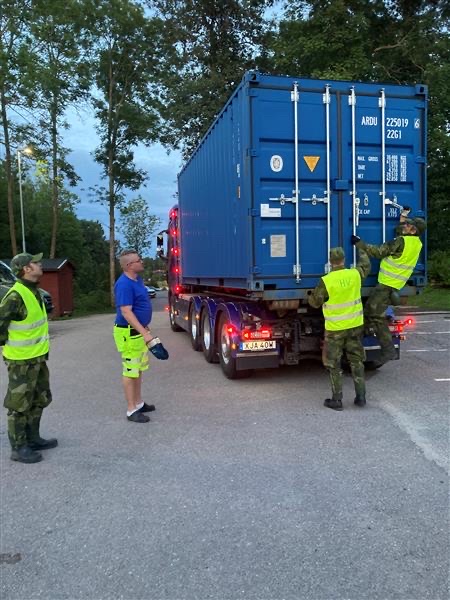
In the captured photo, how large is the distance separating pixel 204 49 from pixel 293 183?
1840 cm

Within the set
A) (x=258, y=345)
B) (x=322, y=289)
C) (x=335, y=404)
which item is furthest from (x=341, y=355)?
(x=258, y=345)

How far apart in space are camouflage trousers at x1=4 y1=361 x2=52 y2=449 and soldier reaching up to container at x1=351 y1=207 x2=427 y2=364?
13.3 ft

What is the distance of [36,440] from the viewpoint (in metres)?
4.75

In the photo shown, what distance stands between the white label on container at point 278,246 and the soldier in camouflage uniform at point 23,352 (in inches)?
112

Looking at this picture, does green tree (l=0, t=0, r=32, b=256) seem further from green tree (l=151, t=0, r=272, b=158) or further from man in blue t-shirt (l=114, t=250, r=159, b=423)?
man in blue t-shirt (l=114, t=250, r=159, b=423)

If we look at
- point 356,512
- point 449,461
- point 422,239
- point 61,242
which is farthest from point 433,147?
point 61,242

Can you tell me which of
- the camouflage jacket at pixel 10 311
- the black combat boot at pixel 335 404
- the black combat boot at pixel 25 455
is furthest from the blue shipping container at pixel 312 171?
the black combat boot at pixel 25 455

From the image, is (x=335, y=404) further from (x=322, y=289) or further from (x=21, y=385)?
(x=21, y=385)

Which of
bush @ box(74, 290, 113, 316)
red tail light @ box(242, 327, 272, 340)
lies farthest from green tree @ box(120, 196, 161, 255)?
red tail light @ box(242, 327, 272, 340)

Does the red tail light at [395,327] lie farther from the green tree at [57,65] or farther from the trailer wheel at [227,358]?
the green tree at [57,65]

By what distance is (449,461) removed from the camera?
4219 millimetres

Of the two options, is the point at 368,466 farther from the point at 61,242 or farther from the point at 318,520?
the point at 61,242

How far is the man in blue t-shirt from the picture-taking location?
5398mm

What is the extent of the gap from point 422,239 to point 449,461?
3.56 metres
